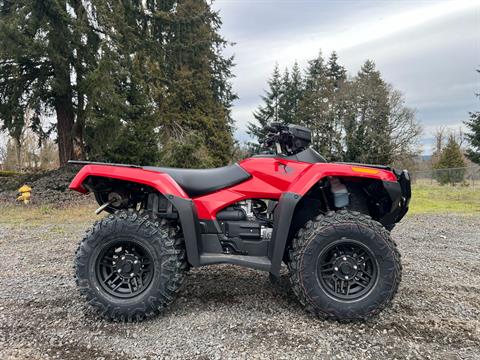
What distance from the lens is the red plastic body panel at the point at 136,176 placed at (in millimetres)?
3127

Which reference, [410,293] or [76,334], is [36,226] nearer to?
[76,334]

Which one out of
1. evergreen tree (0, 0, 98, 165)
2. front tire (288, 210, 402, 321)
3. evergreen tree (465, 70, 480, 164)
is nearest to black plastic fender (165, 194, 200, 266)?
front tire (288, 210, 402, 321)

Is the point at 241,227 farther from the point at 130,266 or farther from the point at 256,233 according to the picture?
the point at 130,266

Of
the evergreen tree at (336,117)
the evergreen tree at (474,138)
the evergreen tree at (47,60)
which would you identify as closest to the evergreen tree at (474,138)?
the evergreen tree at (474,138)

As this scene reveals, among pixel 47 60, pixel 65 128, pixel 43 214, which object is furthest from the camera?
pixel 65 128

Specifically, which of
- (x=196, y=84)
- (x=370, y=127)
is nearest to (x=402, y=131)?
(x=370, y=127)

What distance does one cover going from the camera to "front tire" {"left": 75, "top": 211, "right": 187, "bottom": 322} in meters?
2.99

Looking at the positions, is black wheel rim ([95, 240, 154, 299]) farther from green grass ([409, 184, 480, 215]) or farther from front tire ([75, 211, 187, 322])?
green grass ([409, 184, 480, 215])

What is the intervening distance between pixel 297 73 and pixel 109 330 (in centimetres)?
3764

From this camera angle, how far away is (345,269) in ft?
9.85

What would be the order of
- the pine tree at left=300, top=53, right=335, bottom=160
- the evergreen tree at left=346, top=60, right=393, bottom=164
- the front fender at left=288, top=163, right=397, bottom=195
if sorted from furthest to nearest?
the pine tree at left=300, top=53, right=335, bottom=160 → the evergreen tree at left=346, top=60, right=393, bottom=164 → the front fender at left=288, top=163, right=397, bottom=195

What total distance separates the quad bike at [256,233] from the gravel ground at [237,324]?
21cm

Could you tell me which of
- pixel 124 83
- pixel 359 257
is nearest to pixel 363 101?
pixel 124 83

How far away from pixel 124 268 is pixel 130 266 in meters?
0.06
